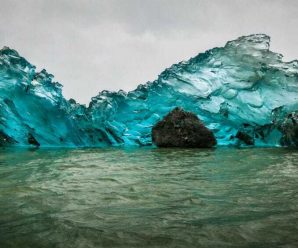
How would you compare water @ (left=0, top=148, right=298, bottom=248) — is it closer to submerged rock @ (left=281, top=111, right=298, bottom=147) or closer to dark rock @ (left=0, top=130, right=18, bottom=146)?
submerged rock @ (left=281, top=111, right=298, bottom=147)

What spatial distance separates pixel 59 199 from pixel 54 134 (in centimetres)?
3037

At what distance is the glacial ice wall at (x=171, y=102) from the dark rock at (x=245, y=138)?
0.09 m

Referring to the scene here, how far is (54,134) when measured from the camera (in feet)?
115

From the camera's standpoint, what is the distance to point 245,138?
34250mm

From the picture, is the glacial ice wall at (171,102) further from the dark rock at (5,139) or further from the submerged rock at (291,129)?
the submerged rock at (291,129)

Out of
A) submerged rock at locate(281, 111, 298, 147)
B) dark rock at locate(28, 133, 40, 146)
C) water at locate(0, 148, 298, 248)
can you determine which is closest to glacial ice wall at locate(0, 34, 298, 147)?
dark rock at locate(28, 133, 40, 146)

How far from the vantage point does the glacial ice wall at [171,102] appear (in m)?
34.3

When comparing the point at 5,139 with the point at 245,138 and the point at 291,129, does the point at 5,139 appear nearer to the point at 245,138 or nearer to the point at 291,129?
the point at 245,138

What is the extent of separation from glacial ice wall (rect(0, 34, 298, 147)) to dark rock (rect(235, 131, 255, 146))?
0.09m

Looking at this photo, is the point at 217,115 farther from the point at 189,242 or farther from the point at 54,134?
the point at 189,242

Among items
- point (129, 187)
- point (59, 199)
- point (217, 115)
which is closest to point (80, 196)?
point (59, 199)

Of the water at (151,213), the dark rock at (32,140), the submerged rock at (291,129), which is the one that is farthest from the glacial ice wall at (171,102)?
the water at (151,213)

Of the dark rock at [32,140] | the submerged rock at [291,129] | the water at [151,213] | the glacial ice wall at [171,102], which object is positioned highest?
the glacial ice wall at [171,102]

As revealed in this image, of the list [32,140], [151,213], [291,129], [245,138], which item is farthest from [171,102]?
[151,213]
